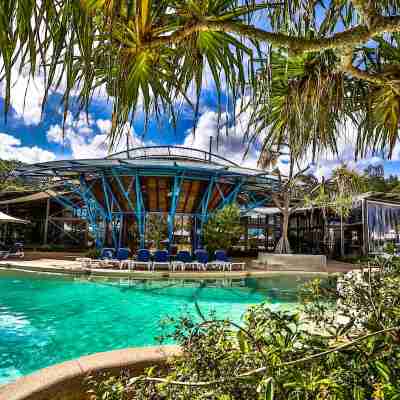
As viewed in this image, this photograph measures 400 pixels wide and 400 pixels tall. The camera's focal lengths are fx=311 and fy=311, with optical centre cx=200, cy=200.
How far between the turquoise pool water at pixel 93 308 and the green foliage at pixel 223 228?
11.6 feet

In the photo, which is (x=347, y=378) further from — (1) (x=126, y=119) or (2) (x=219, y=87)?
(1) (x=126, y=119)

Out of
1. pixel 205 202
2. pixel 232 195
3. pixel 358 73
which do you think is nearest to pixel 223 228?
pixel 205 202

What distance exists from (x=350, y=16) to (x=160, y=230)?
52.3 feet

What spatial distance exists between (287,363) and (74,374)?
211 centimetres

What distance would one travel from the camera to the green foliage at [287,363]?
39.2 inches

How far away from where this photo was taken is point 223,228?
1568 cm

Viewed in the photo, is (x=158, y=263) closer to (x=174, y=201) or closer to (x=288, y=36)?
(x=174, y=201)

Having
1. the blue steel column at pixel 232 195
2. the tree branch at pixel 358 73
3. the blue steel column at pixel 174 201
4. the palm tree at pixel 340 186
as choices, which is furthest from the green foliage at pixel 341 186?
the tree branch at pixel 358 73

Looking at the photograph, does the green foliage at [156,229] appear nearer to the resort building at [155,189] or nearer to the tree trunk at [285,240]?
the resort building at [155,189]

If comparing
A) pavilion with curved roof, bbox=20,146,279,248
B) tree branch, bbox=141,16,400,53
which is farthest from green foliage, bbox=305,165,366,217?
tree branch, bbox=141,16,400,53

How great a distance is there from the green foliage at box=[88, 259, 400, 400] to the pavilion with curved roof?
13.9 meters

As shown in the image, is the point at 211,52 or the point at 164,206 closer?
the point at 211,52

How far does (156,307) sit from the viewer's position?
7984mm

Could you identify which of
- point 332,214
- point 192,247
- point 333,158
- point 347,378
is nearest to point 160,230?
point 192,247
